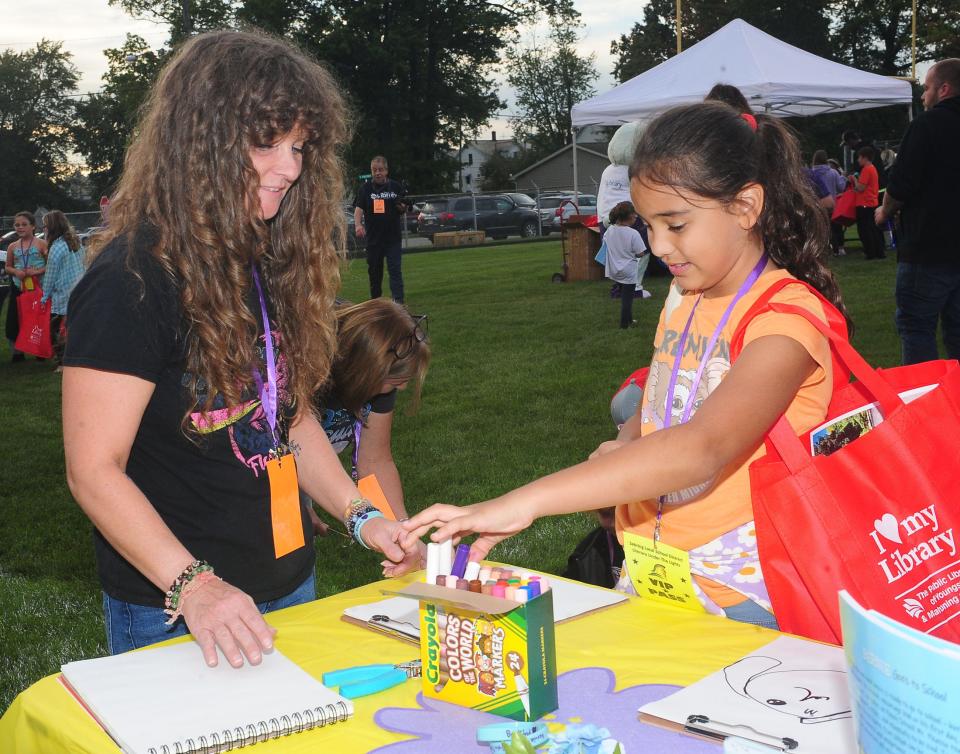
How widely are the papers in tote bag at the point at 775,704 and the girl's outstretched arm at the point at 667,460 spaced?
30 centimetres

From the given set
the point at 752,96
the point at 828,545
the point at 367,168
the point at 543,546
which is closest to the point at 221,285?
the point at 828,545

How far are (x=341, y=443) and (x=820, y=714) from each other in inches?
87.3

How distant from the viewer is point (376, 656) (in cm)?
164

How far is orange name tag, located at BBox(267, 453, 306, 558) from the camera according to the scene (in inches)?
74.7

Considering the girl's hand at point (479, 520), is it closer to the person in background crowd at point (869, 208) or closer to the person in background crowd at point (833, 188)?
the person in background crowd at point (833, 188)

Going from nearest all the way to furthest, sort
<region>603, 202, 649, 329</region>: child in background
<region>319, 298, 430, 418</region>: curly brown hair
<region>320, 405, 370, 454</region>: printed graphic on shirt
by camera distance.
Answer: <region>319, 298, 430, 418</region>: curly brown hair → <region>320, 405, 370, 454</region>: printed graphic on shirt → <region>603, 202, 649, 329</region>: child in background

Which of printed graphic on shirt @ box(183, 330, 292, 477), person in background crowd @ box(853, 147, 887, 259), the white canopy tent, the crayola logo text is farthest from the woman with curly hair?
person in background crowd @ box(853, 147, 887, 259)

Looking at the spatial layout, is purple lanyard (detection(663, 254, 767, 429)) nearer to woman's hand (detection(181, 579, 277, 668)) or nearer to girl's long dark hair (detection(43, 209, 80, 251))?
woman's hand (detection(181, 579, 277, 668))

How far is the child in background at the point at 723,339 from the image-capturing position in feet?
5.31

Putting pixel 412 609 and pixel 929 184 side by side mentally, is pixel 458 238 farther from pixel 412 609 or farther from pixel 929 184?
pixel 412 609

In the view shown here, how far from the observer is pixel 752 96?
1141cm

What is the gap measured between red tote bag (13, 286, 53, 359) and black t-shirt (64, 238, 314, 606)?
9.73 metres

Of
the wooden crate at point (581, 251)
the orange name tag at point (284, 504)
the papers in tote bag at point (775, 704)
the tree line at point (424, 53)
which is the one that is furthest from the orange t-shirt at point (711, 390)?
the tree line at point (424, 53)

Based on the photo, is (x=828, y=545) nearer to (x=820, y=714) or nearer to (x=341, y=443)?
(x=820, y=714)
